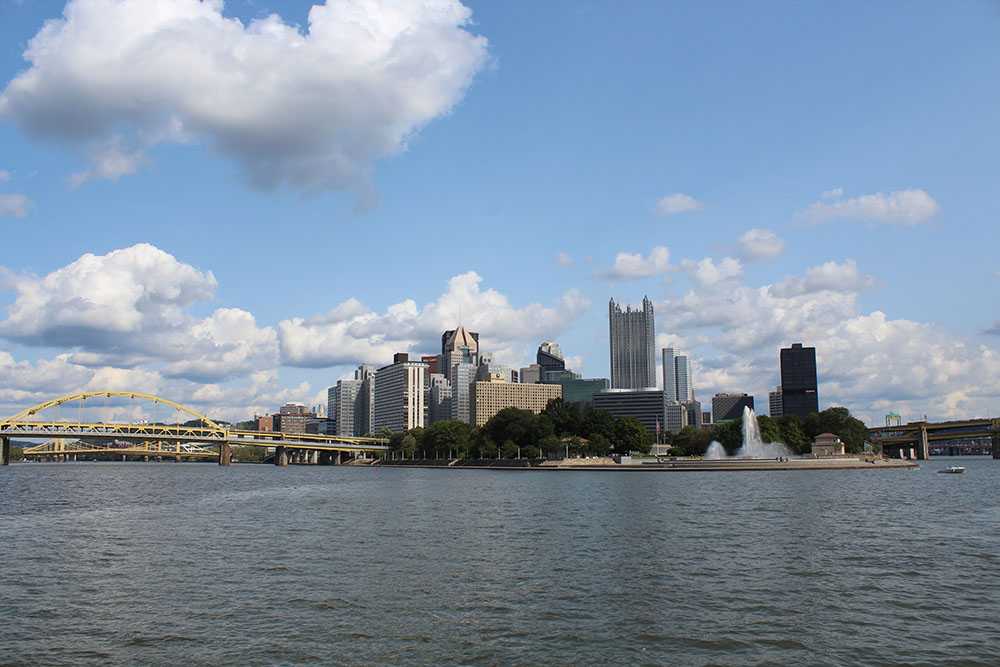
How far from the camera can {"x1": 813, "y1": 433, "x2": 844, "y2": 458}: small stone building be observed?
637ft

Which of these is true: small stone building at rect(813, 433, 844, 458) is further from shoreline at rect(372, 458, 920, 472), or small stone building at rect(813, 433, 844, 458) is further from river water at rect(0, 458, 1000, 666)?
river water at rect(0, 458, 1000, 666)

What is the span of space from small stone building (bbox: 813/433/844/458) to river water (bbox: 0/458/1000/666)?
141 m

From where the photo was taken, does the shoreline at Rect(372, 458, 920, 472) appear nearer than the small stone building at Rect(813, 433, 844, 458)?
Yes

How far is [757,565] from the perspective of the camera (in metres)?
37.4

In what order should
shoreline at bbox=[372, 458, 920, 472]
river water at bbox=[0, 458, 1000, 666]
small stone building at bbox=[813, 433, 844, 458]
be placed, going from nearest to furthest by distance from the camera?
river water at bbox=[0, 458, 1000, 666] → shoreline at bbox=[372, 458, 920, 472] → small stone building at bbox=[813, 433, 844, 458]

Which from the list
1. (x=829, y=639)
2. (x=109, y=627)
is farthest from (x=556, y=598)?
(x=109, y=627)

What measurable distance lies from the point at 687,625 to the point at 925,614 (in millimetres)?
8518

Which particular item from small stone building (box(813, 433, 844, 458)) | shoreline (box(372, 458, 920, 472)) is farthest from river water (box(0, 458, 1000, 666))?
small stone building (box(813, 433, 844, 458))

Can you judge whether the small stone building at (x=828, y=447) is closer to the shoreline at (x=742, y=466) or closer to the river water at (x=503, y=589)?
the shoreline at (x=742, y=466)

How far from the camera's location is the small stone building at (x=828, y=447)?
637 feet

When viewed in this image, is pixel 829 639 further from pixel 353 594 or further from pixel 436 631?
pixel 353 594

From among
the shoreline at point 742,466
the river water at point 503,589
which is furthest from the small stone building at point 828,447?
the river water at point 503,589

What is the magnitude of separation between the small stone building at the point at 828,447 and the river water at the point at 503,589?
462 ft

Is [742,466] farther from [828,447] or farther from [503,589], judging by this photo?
[503,589]
